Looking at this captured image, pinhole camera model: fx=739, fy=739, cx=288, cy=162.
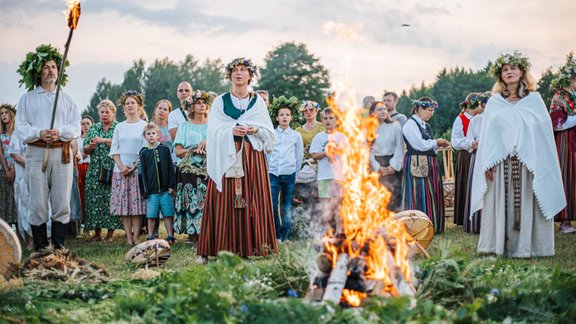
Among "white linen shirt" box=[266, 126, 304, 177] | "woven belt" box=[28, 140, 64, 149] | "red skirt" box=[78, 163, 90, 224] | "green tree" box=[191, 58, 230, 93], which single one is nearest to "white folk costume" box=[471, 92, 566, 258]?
"white linen shirt" box=[266, 126, 304, 177]

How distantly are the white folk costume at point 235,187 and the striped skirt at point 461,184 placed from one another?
4.47 meters

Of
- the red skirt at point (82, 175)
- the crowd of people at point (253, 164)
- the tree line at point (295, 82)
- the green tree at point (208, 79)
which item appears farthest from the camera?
the green tree at point (208, 79)

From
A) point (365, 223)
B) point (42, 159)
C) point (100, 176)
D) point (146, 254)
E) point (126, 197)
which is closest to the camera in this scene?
point (365, 223)

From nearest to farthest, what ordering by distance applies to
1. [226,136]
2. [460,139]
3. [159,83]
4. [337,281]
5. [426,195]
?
[337,281], [226,136], [426,195], [460,139], [159,83]

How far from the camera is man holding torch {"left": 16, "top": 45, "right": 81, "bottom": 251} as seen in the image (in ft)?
31.2

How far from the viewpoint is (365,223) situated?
5.75 meters

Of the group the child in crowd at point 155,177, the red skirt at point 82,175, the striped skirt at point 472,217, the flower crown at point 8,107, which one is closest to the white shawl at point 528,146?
the striped skirt at point 472,217

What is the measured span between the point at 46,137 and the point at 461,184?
673 cm

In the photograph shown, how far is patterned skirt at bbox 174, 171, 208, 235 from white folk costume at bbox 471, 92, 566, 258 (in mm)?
4056

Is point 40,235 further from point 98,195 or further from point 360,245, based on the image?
point 360,245

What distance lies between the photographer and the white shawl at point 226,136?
29.0ft

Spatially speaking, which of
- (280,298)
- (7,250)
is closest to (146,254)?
(7,250)

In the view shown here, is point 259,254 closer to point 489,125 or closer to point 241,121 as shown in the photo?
point 241,121

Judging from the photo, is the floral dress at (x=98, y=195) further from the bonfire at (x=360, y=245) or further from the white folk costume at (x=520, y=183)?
the bonfire at (x=360, y=245)
